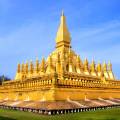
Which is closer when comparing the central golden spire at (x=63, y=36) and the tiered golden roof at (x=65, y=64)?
the tiered golden roof at (x=65, y=64)

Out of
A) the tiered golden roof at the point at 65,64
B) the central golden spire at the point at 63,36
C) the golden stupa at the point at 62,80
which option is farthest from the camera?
the central golden spire at the point at 63,36

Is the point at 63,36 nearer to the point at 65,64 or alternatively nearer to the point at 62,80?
the point at 65,64

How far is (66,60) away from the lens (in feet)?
112

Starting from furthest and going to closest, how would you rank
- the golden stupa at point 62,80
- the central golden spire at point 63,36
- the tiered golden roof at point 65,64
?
the central golden spire at point 63,36 < the tiered golden roof at point 65,64 < the golden stupa at point 62,80

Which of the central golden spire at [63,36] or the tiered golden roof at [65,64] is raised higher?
the central golden spire at [63,36]

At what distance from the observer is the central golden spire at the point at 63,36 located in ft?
125

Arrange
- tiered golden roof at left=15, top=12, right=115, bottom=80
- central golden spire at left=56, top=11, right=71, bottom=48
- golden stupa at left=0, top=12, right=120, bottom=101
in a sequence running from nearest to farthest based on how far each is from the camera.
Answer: golden stupa at left=0, top=12, right=120, bottom=101 < tiered golden roof at left=15, top=12, right=115, bottom=80 < central golden spire at left=56, top=11, right=71, bottom=48

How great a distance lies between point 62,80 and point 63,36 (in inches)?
638

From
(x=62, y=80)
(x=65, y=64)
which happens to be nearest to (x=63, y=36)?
(x=65, y=64)

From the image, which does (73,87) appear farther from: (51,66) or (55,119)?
(55,119)

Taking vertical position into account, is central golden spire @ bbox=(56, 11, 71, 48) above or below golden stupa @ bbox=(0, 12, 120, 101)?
above

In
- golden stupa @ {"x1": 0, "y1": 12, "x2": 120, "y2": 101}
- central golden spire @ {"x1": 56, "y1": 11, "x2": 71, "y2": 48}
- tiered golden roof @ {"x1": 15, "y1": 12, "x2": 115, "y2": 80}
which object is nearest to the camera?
golden stupa @ {"x1": 0, "y1": 12, "x2": 120, "y2": 101}

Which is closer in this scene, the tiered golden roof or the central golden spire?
the tiered golden roof

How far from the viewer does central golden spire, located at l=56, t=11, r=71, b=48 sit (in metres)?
38.1
